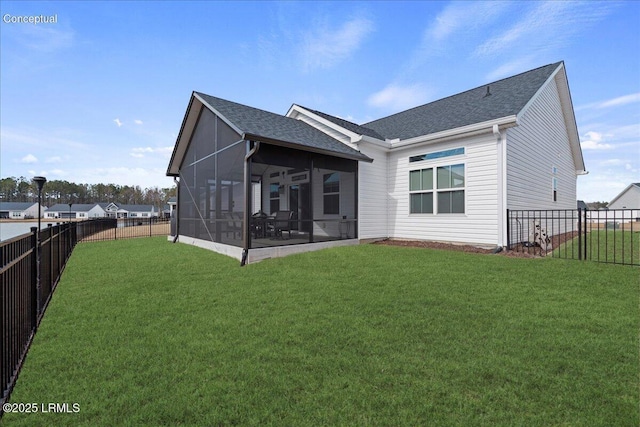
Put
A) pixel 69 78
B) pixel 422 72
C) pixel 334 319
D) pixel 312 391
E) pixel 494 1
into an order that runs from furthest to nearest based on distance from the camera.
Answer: pixel 422 72
pixel 69 78
pixel 494 1
pixel 334 319
pixel 312 391

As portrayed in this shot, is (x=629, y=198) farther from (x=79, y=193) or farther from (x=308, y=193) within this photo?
(x=79, y=193)

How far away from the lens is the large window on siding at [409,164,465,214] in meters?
9.29

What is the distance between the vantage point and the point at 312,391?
2271 millimetres

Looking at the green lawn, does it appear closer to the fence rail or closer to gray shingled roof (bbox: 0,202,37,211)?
the fence rail

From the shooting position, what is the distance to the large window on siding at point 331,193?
39.7ft

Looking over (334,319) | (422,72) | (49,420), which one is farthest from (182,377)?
(422,72)

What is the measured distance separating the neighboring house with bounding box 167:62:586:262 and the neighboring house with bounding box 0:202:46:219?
92.9m

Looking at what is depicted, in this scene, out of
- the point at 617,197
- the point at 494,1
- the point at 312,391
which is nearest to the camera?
the point at 312,391

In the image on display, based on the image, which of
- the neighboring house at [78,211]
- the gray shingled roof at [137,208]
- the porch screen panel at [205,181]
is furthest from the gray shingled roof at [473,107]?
the neighboring house at [78,211]

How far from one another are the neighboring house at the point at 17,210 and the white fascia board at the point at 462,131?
98809mm

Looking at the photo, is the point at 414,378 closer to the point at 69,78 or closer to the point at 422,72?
the point at 69,78

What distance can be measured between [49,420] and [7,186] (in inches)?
4704

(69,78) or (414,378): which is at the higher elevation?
(69,78)

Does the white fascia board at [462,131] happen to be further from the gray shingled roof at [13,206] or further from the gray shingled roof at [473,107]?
the gray shingled roof at [13,206]
